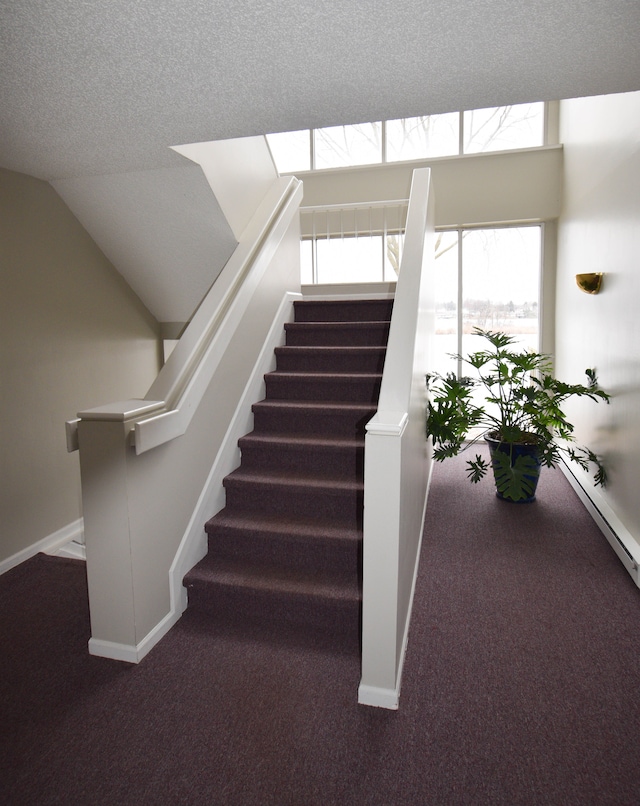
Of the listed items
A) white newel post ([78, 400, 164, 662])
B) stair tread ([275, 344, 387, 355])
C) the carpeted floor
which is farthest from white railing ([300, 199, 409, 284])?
the carpeted floor

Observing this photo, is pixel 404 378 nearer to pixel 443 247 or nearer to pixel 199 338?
pixel 199 338

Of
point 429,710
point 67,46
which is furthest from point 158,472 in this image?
point 67,46

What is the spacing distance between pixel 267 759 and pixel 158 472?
1.17 m

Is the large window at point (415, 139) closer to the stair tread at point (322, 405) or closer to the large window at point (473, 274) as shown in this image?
the large window at point (473, 274)

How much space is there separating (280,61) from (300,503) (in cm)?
197

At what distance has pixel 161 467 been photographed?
7.81 ft

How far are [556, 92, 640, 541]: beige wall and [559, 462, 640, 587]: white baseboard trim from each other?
0.05 metres

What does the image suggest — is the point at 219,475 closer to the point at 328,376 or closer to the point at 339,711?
the point at 328,376

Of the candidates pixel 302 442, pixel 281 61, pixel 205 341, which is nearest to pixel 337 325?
pixel 302 442

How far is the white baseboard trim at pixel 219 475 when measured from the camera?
2.54 m

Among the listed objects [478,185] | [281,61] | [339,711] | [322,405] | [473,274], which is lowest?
[339,711]

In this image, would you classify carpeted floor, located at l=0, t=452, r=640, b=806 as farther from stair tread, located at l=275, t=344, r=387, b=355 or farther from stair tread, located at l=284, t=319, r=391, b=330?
stair tread, located at l=284, t=319, r=391, b=330

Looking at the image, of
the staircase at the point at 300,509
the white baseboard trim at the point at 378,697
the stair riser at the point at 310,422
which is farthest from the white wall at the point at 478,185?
the white baseboard trim at the point at 378,697

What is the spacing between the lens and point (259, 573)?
8.44 ft
